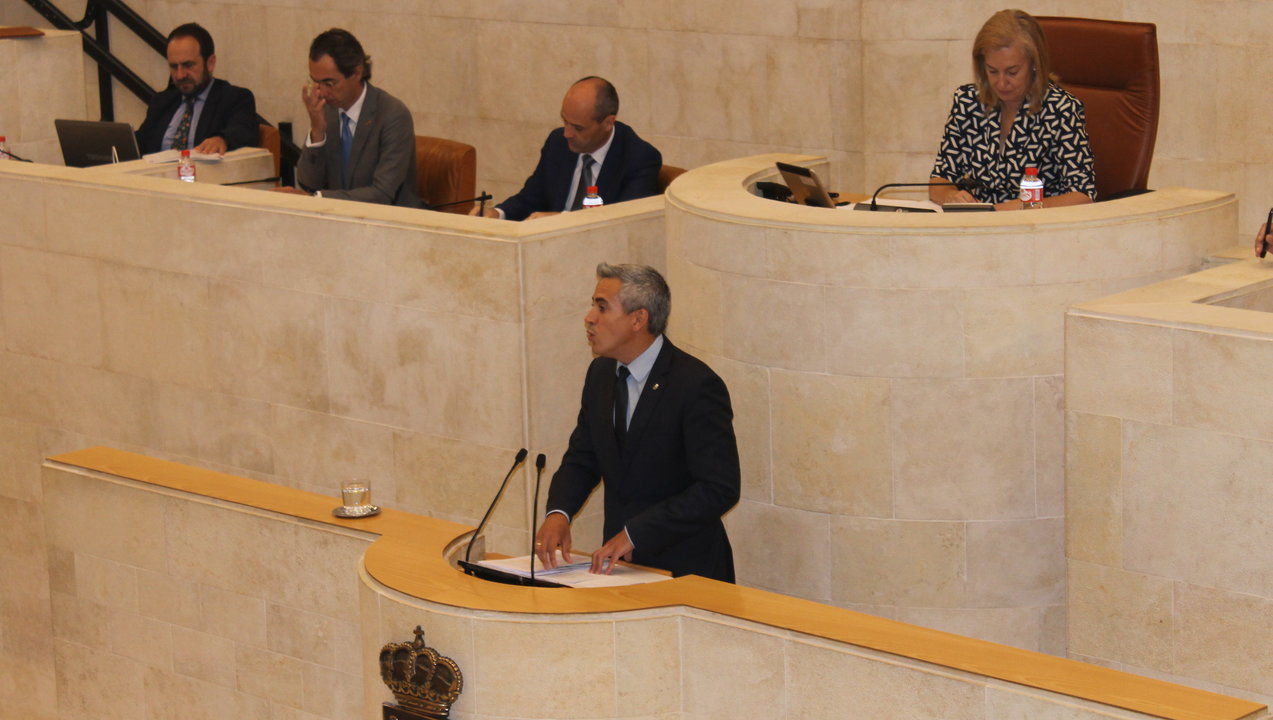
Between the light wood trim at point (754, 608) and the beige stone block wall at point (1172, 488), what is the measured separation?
0.87m

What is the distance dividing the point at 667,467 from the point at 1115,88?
2.52m

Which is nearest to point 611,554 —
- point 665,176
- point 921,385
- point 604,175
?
point 921,385

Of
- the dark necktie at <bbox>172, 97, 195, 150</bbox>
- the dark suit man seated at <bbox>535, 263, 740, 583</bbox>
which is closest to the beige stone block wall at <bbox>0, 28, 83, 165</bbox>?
the dark necktie at <bbox>172, 97, 195, 150</bbox>

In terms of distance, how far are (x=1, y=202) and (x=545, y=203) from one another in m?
2.65

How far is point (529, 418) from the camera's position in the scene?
6.66m

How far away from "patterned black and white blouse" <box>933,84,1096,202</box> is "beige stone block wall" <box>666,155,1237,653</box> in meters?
0.41

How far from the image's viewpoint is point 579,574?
5156 mm

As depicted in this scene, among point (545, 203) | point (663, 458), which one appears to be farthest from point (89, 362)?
point (663, 458)

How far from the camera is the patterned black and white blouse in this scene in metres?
6.36

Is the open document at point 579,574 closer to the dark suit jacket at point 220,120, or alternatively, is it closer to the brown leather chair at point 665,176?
the brown leather chair at point 665,176

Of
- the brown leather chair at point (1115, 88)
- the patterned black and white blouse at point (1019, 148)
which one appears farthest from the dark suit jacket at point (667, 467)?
the brown leather chair at point (1115, 88)

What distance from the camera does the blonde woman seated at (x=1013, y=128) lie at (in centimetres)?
625

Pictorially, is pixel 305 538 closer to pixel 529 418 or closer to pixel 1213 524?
pixel 529 418

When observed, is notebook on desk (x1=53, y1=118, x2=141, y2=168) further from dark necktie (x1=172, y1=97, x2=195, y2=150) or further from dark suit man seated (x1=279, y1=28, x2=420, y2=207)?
dark suit man seated (x1=279, y1=28, x2=420, y2=207)
